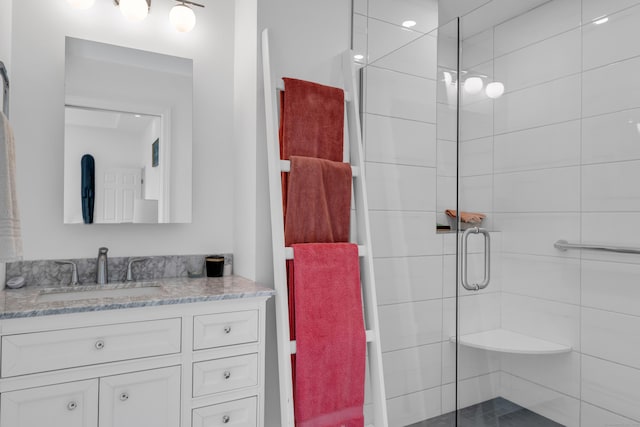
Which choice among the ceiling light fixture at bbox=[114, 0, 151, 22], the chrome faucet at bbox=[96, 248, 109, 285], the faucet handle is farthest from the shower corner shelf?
the ceiling light fixture at bbox=[114, 0, 151, 22]

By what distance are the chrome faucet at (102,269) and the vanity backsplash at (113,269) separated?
40 millimetres

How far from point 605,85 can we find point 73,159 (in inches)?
83.2

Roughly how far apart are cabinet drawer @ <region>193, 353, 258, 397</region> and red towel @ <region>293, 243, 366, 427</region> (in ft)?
0.61

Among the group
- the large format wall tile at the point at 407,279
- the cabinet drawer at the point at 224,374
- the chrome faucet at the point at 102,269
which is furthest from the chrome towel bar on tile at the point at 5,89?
the large format wall tile at the point at 407,279

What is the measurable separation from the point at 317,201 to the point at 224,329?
637mm

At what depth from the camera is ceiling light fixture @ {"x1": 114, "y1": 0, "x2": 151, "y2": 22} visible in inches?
72.9

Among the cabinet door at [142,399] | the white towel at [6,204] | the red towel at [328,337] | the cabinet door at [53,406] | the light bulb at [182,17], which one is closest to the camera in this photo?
the white towel at [6,204]

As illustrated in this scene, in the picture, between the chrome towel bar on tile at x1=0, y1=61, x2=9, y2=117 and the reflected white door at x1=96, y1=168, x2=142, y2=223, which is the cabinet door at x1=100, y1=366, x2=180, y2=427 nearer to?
the reflected white door at x1=96, y1=168, x2=142, y2=223

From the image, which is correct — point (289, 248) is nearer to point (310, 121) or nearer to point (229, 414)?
point (310, 121)

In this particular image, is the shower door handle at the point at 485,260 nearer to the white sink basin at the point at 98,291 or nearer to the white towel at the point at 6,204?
the white sink basin at the point at 98,291

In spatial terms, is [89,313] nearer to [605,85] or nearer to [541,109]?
A: [541,109]

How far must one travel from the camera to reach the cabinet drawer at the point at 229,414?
1578 millimetres

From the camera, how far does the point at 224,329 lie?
162cm

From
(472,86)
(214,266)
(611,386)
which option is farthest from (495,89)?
(214,266)
